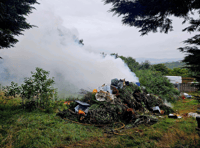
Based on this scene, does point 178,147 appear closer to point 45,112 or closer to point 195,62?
point 195,62

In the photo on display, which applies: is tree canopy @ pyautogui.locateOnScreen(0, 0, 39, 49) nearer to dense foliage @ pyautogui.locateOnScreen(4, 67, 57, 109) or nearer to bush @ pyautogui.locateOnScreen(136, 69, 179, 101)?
dense foliage @ pyautogui.locateOnScreen(4, 67, 57, 109)

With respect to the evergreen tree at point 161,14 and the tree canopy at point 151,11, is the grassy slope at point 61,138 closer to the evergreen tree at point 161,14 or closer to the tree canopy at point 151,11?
the evergreen tree at point 161,14

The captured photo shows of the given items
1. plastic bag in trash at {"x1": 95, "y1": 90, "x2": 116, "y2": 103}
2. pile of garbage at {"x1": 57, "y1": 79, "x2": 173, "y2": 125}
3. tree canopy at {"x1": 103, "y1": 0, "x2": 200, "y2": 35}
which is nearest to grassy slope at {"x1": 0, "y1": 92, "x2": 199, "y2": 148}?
pile of garbage at {"x1": 57, "y1": 79, "x2": 173, "y2": 125}

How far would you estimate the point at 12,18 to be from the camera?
629cm

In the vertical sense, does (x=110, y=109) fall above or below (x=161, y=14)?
below

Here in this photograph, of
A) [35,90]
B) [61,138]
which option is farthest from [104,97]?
[35,90]

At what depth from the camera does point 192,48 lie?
2.46m

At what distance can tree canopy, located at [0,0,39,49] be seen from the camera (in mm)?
5164

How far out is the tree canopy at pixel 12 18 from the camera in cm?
516

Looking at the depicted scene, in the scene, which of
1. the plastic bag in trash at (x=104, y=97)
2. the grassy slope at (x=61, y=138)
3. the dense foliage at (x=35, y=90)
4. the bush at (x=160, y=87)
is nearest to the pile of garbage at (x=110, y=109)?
the plastic bag in trash at (x=104, y=97)

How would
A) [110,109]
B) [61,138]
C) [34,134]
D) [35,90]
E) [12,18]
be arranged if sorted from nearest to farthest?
[34,134] < [61,138] < [35,90] < [110,109] < [12,18]

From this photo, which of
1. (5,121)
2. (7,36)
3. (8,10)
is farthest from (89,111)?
(8,10)

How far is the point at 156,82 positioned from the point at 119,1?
10.9m

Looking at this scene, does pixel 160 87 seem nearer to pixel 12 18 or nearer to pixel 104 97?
pixel 104 97
